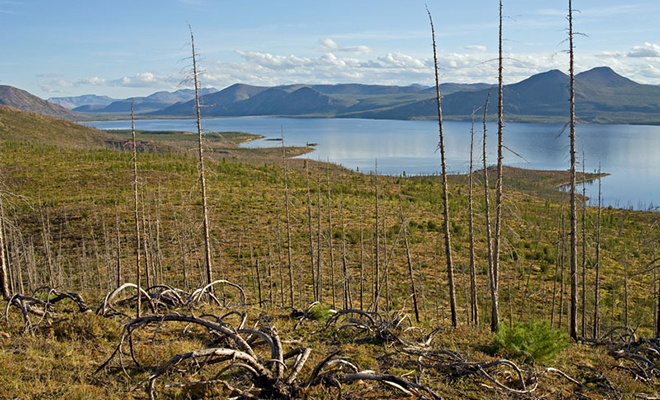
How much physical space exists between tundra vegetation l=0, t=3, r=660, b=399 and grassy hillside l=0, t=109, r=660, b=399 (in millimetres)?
71

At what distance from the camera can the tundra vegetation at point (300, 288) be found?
5.77 meters

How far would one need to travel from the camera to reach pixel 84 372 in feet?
18.3

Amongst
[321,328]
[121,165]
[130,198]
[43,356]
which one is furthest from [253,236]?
[43,356]

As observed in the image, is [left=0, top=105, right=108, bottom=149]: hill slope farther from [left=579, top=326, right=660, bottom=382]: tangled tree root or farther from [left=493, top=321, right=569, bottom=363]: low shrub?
[left=579, top=326, right=660, bottom=382]: tangled tree root

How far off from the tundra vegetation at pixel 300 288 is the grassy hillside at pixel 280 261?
71 mm

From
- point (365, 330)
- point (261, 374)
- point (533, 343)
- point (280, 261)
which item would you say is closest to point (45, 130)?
point (280, 261)

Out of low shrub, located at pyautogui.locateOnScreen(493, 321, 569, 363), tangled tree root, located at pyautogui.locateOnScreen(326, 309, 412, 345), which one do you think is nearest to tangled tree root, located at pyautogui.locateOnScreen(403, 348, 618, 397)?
low shrub, located at pyautogui.locateOnScreen(493, 321, 569, 363)

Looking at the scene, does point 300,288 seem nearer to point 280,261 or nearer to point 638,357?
point 280,261

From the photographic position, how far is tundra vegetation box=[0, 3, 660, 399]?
5773 millimetres

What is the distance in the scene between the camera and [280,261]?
1986 centimetres

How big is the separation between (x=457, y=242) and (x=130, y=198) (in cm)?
2728

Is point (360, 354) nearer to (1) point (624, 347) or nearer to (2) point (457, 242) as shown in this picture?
(1) point (624, 347)

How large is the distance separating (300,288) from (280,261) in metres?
5.49

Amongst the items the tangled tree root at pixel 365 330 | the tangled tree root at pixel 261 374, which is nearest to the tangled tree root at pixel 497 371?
the tangled tree root at pixel 365 330
